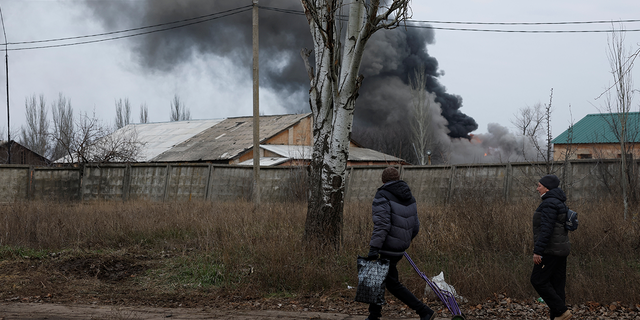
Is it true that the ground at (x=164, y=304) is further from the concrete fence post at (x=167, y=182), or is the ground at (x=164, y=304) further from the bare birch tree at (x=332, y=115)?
the concrete fence post at (x=167, y=182)

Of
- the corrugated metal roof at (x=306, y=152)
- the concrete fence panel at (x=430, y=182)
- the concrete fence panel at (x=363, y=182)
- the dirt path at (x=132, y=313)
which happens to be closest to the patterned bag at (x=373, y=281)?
the dirt path at (x=132, y=313)

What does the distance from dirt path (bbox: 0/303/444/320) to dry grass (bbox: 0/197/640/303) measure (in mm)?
805

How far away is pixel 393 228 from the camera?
472 centimetres

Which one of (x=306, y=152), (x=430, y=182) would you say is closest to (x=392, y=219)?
(x=430, y=182)

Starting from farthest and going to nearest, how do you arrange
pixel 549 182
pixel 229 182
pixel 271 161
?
1. pixel 271 161
2. pixel 229 182
3. pixel 549 182

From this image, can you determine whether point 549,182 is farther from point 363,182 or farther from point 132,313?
point 363,182

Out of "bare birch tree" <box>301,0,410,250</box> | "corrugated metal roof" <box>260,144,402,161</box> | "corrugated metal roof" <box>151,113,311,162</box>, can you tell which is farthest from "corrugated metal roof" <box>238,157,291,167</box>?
"bare birch tree" <box>301,0,410,250</box>

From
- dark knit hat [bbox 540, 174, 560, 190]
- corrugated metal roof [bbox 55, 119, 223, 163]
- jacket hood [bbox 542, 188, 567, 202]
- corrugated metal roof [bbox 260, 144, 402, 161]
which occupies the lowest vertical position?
jacket hood [bbox 542, 188, 567, 202]

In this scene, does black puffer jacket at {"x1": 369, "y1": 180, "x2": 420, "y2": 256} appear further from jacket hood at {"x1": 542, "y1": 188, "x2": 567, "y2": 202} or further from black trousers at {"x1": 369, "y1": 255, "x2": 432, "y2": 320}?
jacket hood at {"x1": 542, "y1": 188, "x2": 567, "y2": 202}

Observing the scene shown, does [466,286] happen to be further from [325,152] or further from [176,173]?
[176,173]

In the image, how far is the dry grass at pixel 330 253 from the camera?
6359 millimetres

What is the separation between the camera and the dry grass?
250 inches

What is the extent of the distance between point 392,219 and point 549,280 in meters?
1.81

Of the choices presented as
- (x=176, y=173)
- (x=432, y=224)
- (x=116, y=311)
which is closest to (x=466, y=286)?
(x=432, y=224)
